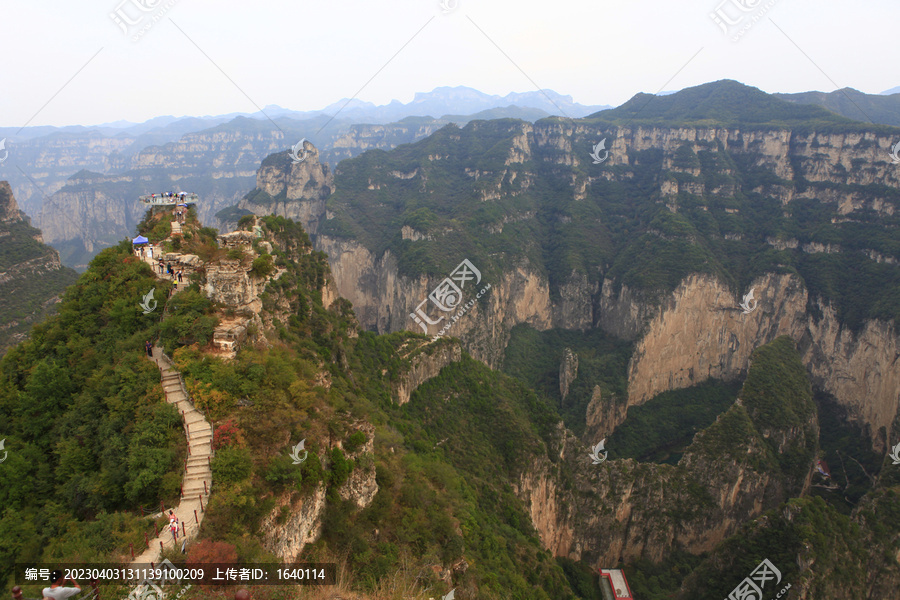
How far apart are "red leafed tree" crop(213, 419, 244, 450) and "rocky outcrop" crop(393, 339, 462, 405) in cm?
2724

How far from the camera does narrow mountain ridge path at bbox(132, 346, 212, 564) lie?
13852 mm

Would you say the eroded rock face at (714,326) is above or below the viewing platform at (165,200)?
below

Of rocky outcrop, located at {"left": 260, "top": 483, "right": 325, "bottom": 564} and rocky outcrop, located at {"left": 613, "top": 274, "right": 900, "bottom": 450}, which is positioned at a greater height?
rocky outcrop, located at {"left": 260, "top": 483, "right": 325, "bottom": 564}

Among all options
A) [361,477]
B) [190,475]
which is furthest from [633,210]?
[190,475]

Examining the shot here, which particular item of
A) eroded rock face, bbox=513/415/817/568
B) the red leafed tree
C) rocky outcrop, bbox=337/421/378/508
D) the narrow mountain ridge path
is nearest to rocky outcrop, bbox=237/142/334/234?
eroded rock face, bbox=513/415/817/568

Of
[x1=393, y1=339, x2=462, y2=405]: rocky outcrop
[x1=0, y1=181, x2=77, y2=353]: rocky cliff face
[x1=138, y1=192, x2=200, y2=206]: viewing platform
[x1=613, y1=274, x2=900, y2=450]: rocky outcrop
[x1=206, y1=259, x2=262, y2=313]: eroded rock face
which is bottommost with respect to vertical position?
[x1=613, y1=274, x2=900, y2=450]: rocky outcrop

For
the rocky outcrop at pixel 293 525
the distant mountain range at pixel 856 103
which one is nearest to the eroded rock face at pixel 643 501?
the rocky outcrop at pixel 293 525

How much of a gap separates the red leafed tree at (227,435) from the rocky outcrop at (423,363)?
Result: 27236mm

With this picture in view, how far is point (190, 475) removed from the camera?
15.8 m

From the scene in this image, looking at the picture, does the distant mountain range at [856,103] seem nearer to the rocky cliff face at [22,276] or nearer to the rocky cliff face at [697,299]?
the rocky cliff face at [697,299]

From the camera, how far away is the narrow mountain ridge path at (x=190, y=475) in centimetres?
1385

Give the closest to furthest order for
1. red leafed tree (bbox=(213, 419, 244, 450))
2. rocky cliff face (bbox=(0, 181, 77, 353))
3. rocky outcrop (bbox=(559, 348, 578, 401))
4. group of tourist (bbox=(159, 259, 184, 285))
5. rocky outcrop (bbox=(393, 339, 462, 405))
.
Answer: red leafed tree (bbox=(213, 419, 244, 450)) < group of tourist (bbox=(159, 259, 184, 285)) < rocky outcrop (bbox=(393, 339, 462, 405)) < rocky cliff face (bbox=(0, 181, 77, 353)) < rocky outcrop (bbox=(559, 348, 578, 401))

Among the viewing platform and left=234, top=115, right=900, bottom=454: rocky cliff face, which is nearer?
the viewing platform

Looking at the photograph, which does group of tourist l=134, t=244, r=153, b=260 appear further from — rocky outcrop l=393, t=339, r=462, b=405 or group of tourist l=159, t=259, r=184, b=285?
rocky outcrop l=393, t=339, r=462, b=405
